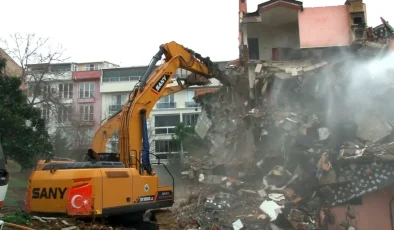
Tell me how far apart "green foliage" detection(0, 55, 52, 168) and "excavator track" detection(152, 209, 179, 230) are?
1061 cm

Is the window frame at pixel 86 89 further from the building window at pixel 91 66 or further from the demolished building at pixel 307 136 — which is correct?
the demolished building at pixel 307 136

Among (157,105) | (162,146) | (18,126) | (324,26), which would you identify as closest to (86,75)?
(157,105)

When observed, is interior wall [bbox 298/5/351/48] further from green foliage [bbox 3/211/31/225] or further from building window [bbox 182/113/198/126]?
building window [bbox 182/113/198/126]

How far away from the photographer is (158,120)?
153ft

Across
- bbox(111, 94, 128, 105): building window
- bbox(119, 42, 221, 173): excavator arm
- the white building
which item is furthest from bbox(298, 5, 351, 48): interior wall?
bbox(111, 94, 128, 105): building window

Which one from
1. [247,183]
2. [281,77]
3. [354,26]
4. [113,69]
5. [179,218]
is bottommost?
[179,218]

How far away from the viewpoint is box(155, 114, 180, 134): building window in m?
45.7

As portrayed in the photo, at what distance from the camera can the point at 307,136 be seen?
13.5m

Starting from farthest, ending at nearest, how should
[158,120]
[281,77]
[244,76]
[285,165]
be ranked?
[158,120]
[244,76]
[281,77]
[285,165]

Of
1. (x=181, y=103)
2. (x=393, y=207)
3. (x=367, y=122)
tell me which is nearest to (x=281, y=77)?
(x=367, y=122)

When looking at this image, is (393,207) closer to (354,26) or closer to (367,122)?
(367,122)

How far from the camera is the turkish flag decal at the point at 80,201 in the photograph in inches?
297

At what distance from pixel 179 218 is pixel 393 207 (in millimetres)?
6530

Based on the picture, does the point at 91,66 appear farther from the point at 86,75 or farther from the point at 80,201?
the point at 80,201
